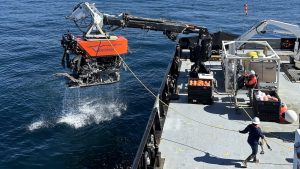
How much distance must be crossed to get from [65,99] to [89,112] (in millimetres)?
3516

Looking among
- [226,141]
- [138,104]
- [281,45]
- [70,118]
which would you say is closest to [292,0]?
[281,45]

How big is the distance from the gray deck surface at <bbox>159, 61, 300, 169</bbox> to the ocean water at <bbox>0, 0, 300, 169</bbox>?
4.94 meters

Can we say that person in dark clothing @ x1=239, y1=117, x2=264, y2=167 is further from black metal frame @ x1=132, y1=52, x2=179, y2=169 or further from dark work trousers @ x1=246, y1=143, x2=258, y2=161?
black metal frame @ x1=132, y1=52, x2=179, y2=169

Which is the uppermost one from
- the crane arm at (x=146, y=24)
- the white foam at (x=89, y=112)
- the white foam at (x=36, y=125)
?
the crane arm at (x=146, y=24)

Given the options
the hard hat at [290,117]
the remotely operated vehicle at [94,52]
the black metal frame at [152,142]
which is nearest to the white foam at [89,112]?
the remotely operated vehicle at [94,52]

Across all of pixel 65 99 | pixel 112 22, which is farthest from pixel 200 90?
pixel 65 99

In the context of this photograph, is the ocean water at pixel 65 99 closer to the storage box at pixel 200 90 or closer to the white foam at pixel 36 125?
the white foam at pixel 36 125

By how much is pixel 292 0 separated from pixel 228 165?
58.8m

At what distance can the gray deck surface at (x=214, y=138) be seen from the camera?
13797 millimetres

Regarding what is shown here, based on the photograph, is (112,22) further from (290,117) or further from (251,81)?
(290,117)

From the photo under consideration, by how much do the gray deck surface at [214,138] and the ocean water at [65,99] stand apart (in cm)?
494

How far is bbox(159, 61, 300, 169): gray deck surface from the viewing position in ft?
45.3

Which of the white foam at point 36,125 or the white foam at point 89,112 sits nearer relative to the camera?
the white foam at point 36,125

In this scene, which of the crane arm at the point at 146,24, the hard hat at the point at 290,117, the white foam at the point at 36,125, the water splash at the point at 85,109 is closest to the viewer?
the hard hat at the point at 290,117
